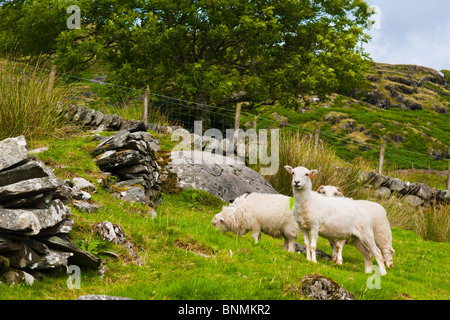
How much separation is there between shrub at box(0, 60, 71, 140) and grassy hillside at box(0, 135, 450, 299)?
6.42ft

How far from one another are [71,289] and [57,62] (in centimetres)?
1754

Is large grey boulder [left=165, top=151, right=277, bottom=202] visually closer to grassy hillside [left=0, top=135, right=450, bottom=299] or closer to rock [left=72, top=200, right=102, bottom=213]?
grassy hillside [left=0, top=135, right=450, bottom=299]

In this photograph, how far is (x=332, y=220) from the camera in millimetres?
7809

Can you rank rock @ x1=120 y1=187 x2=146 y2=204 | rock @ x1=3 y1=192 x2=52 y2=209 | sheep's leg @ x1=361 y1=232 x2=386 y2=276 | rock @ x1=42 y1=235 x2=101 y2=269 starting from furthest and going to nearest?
1. rock @ x1=120 y1=187 x2=146 y2=204
2. sheep's leg @ x1=361 y1=232 x2=386 y2=276
3. rock @ x1=42 y1=235 x2=101 y2=269
4. rock @ x1=3 y1=192 x2=52 y2=209

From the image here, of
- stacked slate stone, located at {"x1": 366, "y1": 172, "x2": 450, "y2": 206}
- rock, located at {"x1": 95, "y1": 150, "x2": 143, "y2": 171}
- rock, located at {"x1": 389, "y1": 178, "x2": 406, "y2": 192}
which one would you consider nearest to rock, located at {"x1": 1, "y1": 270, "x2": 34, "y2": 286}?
rock, located at {"x1": 95, "y1": 150, "x2": 143, "y2": 171}

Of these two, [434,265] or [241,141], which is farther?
[241,141]

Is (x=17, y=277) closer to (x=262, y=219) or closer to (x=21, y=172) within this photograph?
(x=21, y=172)

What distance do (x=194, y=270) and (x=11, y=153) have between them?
2.84 metres

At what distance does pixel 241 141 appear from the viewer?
16219mm

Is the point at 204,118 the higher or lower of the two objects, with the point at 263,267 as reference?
higher

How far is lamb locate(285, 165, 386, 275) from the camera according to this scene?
7.78 m

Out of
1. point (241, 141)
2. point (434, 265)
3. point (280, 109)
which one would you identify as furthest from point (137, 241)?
point (280, 109)

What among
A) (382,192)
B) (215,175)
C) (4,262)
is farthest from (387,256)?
(382,192)
